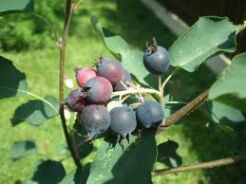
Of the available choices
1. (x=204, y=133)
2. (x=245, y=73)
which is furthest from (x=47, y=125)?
(x=245, y=73)

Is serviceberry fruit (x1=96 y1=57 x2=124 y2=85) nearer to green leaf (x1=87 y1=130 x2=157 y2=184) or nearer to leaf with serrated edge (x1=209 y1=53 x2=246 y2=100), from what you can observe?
green leaf (x1=87 y1=130 x2=157 y2=184)

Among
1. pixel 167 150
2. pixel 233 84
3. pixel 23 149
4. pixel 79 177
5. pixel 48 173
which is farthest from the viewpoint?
pixel 23 149

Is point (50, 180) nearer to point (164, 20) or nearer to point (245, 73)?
point (245, 73)

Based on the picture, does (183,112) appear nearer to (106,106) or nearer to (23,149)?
(106,106)

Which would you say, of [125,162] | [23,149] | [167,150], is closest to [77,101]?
[125,162]

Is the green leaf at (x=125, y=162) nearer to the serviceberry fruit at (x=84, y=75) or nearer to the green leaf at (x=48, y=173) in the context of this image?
the serviceberry fruit at (x=84, y=75)

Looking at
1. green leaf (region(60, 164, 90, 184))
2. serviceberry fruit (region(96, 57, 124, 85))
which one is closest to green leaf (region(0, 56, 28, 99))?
green leaf (region(60, 164, 90, 184))
